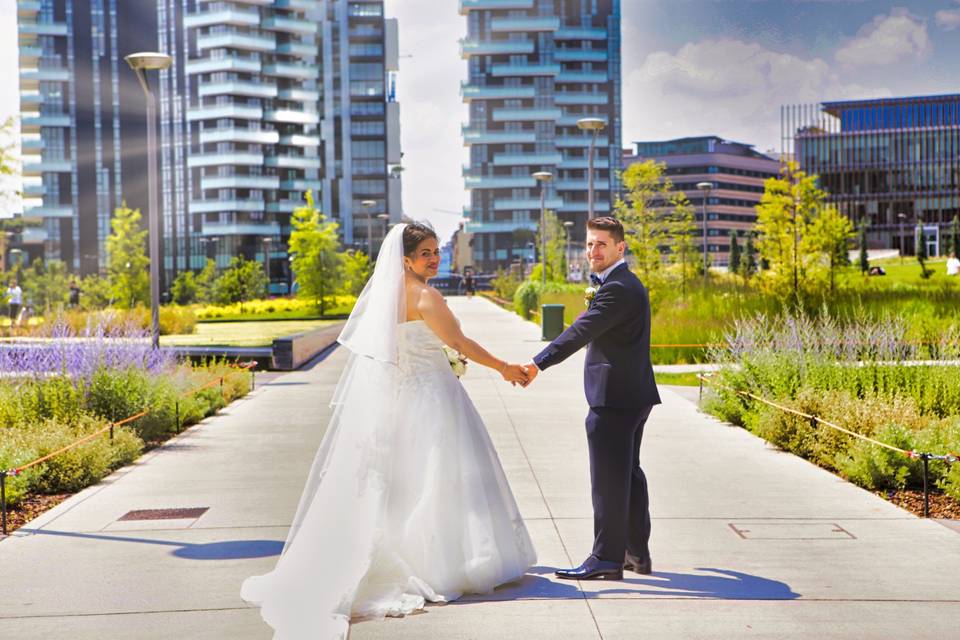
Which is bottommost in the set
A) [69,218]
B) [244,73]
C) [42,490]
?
A: [42,490]

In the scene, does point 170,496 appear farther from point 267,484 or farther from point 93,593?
point 93,593

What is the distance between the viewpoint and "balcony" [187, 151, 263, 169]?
114 m

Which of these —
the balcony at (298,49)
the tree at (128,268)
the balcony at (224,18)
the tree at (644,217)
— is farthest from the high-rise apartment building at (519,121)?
the tree at (644,217)

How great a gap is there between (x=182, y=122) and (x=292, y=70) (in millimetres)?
12826

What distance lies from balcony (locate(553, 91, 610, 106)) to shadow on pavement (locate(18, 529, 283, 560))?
136367 mm

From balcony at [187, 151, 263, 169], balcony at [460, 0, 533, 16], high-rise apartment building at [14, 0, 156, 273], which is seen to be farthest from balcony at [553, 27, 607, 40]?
high-rise apartment building at [14, 0, 156, 273]

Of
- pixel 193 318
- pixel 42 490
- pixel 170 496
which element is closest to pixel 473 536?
pixel 170 496

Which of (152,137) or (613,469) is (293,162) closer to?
(152,137)

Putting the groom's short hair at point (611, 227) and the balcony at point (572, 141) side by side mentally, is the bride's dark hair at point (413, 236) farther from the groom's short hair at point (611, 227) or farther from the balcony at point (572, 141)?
the balcony at point (572, 141)

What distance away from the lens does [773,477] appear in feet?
32.5

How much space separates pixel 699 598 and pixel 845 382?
731 cm

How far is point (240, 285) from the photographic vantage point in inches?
2430

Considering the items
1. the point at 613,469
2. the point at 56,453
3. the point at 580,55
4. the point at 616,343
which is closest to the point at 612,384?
the point at 616,343

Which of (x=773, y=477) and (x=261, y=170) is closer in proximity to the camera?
(x=773, y=477)
